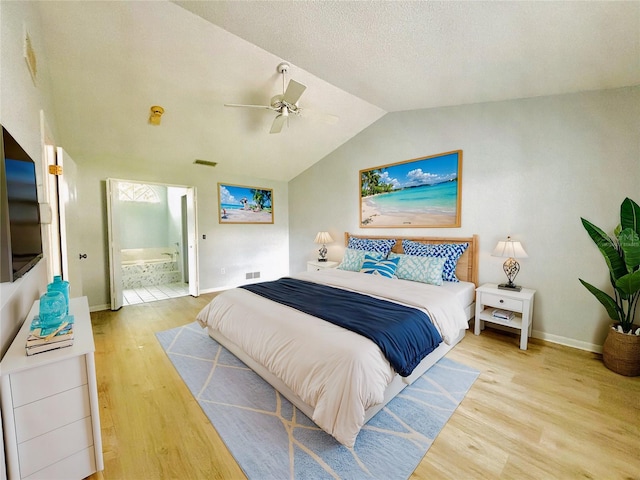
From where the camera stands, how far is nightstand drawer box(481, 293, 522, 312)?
2793 mm

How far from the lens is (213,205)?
5.10 metres

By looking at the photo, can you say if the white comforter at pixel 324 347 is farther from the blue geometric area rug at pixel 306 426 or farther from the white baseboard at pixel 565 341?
the white baseboard at pixel 565 341

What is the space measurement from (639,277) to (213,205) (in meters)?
5.60

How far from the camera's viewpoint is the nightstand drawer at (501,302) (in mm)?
2793

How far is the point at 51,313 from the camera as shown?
1350 millimetres

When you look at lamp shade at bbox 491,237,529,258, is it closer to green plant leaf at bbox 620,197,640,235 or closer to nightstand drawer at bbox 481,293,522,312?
nightstand drawer at bbox 481,293,522,312

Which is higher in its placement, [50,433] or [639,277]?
[639,277]

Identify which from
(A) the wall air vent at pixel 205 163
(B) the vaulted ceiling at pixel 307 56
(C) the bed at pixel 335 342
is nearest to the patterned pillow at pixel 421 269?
(C) the bed at pixel 335 342

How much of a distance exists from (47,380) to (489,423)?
8.40 feet

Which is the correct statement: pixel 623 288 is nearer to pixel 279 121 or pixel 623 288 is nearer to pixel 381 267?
pixel 381 267

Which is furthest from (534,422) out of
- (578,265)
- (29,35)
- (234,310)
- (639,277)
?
(29,35)

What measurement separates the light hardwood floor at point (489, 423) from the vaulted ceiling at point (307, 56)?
8.60 ft

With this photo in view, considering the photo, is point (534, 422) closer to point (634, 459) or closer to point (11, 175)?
point (634, 459)

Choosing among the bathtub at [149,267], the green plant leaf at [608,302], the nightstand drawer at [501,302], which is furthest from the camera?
the bathtub at [149,267]
